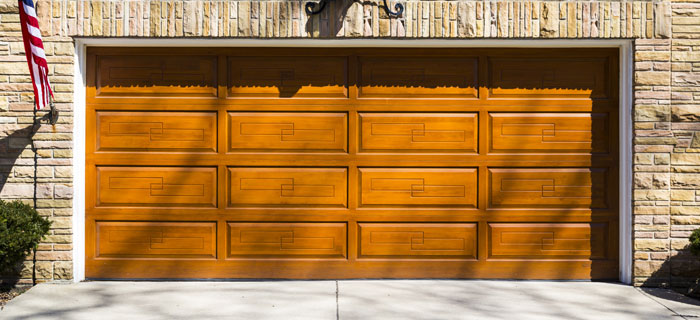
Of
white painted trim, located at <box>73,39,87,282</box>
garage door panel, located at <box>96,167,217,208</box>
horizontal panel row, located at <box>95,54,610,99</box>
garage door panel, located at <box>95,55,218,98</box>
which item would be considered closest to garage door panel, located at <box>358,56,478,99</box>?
horizontal panel row, located at <box>95,54,610,99</box>

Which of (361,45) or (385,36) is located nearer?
(385,36)

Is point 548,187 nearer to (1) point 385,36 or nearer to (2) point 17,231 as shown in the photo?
(1) point 385,36

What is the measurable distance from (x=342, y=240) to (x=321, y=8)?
7.25ft

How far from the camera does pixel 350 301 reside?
601cm

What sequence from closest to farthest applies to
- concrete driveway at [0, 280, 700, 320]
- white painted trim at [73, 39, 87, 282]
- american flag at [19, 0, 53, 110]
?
concrete driveway at [0, 280, 700, 320]
american flag at [19, 0, 53, 110]
white painted trim at [73, 39, 87, 282]

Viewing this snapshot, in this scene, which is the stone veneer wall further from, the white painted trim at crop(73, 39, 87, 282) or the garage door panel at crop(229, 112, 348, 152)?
the garage door panel at crop(229, 112, 348, 152)

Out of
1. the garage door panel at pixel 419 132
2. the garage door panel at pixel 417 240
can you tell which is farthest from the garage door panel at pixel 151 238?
the garage door panel at pixel 419 132

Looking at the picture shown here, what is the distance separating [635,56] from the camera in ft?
21.4

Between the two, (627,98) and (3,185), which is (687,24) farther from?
(3,185)

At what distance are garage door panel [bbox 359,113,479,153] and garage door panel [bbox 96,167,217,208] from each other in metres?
1.56

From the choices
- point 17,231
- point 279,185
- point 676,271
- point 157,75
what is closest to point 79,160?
point 17,231

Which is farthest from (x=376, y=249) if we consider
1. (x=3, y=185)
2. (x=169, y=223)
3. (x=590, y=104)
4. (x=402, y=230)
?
(x=3, y=185)

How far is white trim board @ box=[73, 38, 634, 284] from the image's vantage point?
21.6 feet

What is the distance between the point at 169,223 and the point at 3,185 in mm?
1551
